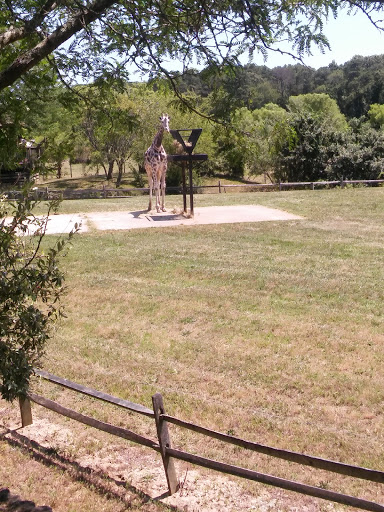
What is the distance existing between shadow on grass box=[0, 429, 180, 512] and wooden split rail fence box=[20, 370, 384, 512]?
0.81ft

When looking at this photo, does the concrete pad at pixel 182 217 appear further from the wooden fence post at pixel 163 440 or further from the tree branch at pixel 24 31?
the tree branch at pixel 24 31

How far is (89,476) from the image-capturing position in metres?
5.11

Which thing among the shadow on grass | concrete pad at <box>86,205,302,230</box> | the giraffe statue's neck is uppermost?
the giraffe statue's neck

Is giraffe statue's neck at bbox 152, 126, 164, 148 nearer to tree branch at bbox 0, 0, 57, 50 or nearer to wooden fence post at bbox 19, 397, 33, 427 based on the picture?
wooden fence post at bbox 19, 397, 33, 427

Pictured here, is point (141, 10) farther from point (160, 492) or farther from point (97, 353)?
point (97, 353)

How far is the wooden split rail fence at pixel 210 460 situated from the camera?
3.81m

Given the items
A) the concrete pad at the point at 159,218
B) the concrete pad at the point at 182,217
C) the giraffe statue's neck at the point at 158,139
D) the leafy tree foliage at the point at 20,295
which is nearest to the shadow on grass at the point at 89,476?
the leafy tree foliage at the point at 20,295

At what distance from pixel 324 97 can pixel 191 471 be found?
211 feet

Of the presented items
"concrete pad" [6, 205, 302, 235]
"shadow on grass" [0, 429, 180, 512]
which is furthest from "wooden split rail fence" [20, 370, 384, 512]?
"concrete pad" [6, 205, 302, 235]

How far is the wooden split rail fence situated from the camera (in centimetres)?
381

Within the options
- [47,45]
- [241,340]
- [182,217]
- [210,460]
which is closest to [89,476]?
[210,460]

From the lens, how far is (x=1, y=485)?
16.1 feet

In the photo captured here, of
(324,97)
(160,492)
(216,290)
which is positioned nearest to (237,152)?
(160,492)

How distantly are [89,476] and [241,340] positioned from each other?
11.8ft
